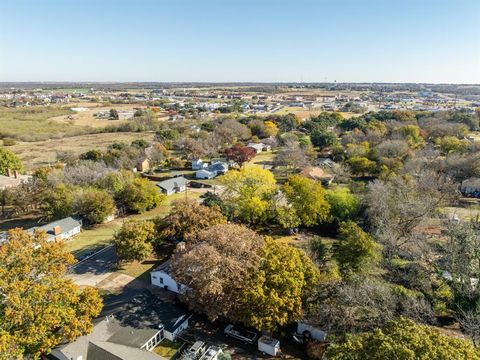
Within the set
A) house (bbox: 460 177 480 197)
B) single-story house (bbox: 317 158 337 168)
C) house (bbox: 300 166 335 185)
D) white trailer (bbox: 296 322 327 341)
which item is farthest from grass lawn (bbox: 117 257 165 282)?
house (bbox: 460 177 480 197)

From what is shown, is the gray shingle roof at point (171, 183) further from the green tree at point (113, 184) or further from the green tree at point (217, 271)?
the green tree at point (217, 271)

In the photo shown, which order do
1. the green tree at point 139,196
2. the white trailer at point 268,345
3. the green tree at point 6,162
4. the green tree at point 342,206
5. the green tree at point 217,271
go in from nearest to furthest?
1. the white trailer at point 268,345
2. the green tree at point 217,271
3. the green tree at point 342,206
4. the green tree at point 139,196
5. the green tree at point 6,162

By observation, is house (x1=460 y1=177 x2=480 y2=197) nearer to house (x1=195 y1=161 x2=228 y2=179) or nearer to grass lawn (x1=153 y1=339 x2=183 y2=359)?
house (x1=195 y1=161 x2=228 y2=179)

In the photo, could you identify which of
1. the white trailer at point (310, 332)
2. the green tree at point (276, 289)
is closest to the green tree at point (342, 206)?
the green tree at point (276, 289)

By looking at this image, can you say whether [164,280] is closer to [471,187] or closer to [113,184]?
[113,184]

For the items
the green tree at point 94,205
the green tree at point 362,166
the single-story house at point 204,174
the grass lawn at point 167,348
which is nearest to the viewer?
the grass lawn at point 167,348
